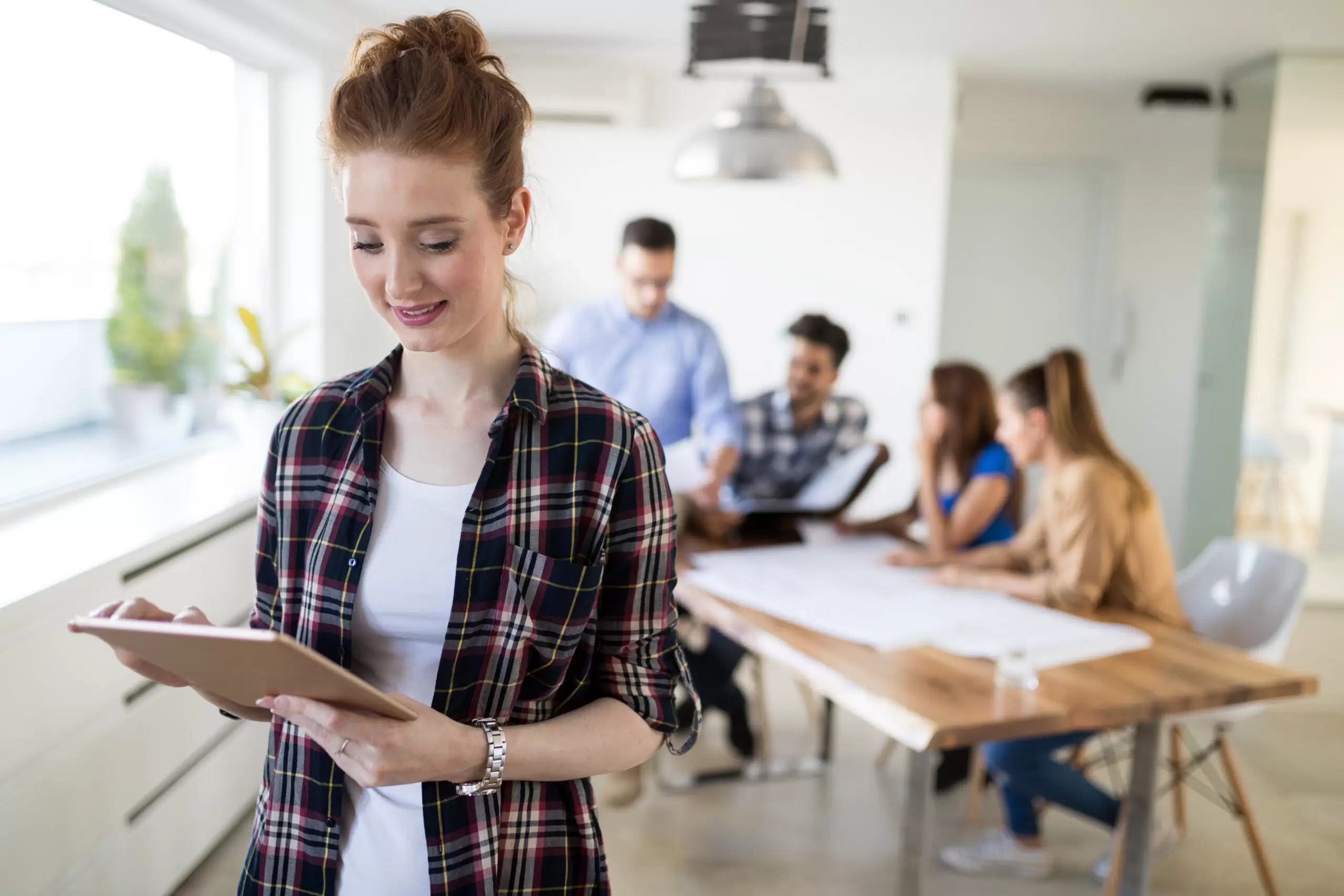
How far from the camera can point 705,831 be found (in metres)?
3.00

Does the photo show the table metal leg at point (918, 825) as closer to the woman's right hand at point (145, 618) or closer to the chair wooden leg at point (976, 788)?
the chair wooden leg at point (976, 788)

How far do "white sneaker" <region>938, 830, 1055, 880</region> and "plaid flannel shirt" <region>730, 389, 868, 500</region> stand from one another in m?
1.15

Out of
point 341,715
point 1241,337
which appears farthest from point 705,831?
point 1241,337

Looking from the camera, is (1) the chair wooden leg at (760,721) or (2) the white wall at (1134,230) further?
(2) the white wall at (1134,230)

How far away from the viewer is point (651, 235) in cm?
325

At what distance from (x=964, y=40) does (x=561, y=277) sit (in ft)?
6.82

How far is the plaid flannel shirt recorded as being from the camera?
11.2 ft

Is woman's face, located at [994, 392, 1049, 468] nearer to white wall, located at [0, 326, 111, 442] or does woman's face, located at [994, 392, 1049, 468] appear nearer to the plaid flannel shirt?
the plaid flannel shirt

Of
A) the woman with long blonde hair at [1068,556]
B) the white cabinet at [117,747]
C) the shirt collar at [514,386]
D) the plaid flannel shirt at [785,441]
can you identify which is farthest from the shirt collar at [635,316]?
the shirt collar at [514,386]

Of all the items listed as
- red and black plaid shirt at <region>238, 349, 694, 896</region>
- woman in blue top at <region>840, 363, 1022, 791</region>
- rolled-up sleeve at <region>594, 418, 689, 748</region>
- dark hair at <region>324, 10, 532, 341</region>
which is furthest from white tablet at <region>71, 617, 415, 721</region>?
woman in blue top at <region>840, 363, 1022, 791</region>

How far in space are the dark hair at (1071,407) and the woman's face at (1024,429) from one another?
0.02 meters

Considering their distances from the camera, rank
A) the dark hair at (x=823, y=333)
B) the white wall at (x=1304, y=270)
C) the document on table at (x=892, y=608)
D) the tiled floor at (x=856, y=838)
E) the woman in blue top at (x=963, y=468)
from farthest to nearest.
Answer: the white wall at (x=1304, y=270) < the dark hair at (x=823, y=333) < the woman in blue top at (x=963, y=468) < the tiled floor at (x=856, y=838) < the document on table at (x=892, y=608)

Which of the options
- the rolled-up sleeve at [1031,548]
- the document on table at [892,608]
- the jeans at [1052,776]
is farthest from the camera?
the rolled-up sleeve at [1031,548]

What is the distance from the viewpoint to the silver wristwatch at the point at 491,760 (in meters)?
1.00
